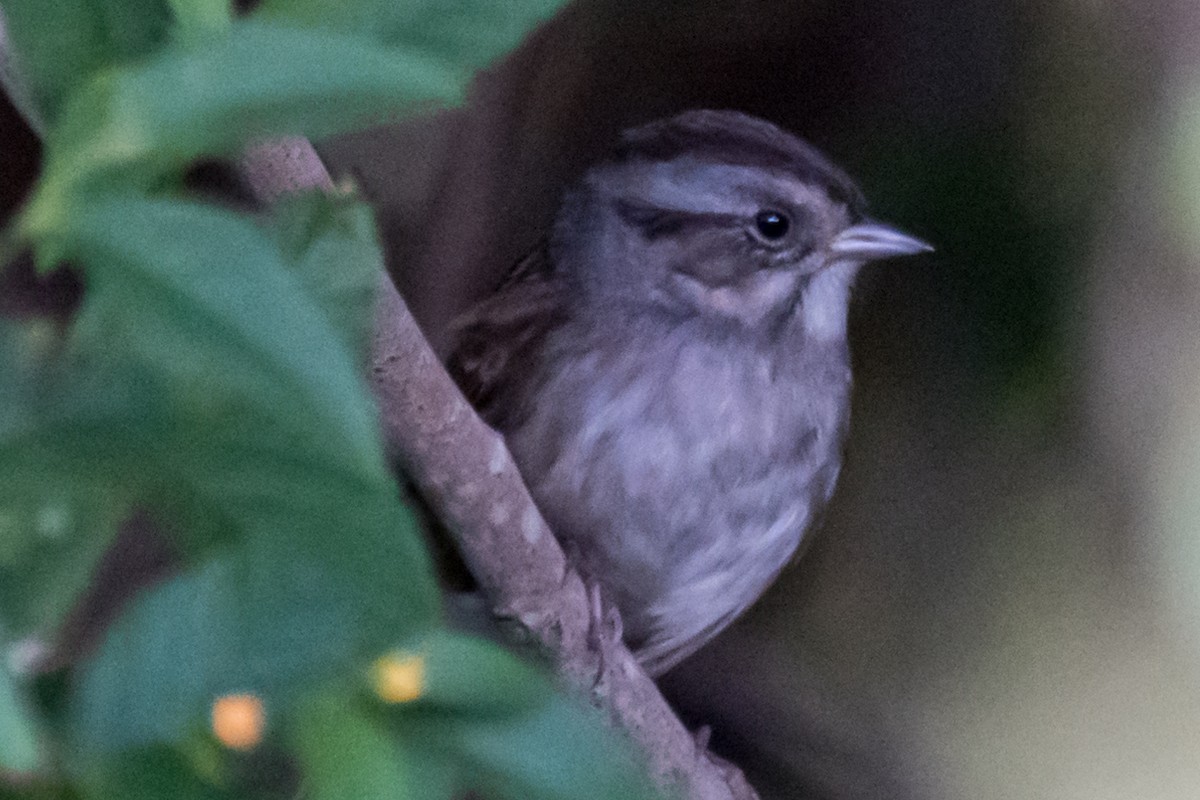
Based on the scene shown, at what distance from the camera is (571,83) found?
1.42m

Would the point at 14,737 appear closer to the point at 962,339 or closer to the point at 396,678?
the point at 396,678

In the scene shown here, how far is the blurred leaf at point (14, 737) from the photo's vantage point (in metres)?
0.28

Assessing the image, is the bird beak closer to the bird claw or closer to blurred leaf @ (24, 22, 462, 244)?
the bird claw

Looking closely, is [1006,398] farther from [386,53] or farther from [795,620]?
[386,53]

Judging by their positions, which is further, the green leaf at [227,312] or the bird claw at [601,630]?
the bird claw at [601,630]

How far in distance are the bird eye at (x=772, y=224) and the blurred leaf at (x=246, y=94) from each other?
0.89 m

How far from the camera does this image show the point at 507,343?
118 centimetres

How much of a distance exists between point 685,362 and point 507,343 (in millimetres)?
166

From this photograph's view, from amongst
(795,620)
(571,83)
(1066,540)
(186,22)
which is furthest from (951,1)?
(186,22)

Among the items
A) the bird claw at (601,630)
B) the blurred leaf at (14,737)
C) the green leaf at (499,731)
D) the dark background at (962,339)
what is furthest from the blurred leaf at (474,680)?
the dark background at (962,339)

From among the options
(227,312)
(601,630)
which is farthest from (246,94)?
(601,630)

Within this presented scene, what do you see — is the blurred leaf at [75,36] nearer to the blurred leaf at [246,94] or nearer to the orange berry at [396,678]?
the blurred leaf at [246,94]

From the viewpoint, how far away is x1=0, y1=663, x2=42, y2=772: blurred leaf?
281mm

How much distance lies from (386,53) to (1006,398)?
1191 mm
